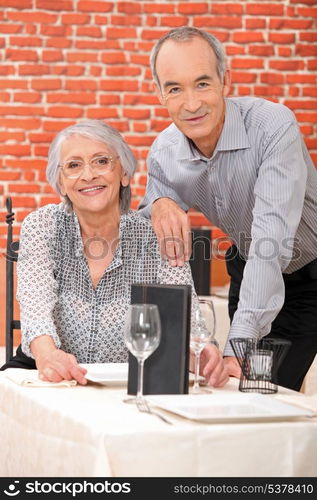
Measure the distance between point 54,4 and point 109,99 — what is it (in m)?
0.60

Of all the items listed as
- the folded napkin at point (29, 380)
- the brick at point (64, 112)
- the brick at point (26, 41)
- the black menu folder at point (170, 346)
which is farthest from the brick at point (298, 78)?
the black menu folder at point (170, 346)

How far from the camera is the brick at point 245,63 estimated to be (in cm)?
488

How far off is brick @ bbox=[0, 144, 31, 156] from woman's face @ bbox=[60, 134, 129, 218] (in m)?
2.43

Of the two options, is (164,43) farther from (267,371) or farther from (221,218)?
(267,371)

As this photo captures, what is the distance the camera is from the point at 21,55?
4672 mm

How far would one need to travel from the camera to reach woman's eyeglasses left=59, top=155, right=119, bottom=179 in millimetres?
2305

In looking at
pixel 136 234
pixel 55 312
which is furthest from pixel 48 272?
pixel 136 234

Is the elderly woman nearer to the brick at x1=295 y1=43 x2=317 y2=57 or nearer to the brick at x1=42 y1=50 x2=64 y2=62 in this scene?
the brick at x1=42 y1=50 x2=64 y2=62

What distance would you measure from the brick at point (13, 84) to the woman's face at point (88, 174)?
249 cm

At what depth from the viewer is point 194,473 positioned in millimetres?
1372

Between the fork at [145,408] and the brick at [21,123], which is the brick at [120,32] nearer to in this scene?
the brick at [21,123]

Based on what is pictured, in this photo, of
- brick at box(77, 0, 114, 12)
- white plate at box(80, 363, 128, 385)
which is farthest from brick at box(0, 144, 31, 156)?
white plate at box(80, 363, 128, 385)

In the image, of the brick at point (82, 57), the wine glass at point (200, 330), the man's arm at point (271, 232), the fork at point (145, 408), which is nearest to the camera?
the fork at point (145, 408)

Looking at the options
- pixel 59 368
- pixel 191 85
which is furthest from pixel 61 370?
pixel 191 85
